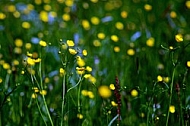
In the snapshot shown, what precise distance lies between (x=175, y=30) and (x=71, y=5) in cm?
86

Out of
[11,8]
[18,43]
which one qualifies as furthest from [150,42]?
[11,8]

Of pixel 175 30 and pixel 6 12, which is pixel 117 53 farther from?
pixel 6 12

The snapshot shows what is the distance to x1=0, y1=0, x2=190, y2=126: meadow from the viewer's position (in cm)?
221

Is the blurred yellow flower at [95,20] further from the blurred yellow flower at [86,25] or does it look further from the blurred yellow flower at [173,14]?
the blurred yellow flower at [173,14]

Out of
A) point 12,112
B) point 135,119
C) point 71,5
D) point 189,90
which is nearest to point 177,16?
point 71,5

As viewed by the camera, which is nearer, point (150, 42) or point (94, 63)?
point (94, 63)

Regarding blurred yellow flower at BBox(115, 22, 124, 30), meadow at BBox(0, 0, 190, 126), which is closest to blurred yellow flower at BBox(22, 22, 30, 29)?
meadow at BBox(0, 0, 190, 126)

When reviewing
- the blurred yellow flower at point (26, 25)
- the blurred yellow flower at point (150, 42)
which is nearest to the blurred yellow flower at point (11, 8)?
the blurred yellow flower at point (26, 25)

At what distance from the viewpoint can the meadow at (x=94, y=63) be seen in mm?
2205

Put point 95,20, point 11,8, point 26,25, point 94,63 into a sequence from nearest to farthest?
point 94,63 < point 26,25 < point 95,20 < point 11,8

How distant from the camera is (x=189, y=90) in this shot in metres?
2.51

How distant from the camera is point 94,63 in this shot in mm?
2820

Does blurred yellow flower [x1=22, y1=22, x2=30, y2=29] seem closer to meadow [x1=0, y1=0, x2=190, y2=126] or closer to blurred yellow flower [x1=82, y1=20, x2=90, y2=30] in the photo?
meadow [x1=0, y1=0, x2=190, y2=126]

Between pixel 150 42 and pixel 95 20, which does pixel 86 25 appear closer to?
pixel 95 20
